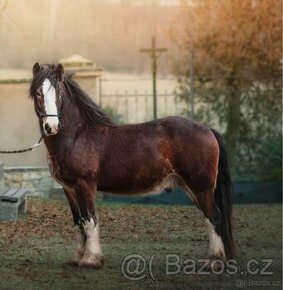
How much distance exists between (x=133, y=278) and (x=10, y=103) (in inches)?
135

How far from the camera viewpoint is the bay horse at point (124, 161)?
3.75m

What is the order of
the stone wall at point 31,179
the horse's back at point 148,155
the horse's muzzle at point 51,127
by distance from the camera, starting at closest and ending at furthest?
the horse's muzzle at point 51,127, the horse's back at point 148,155, the stone wall at point 31,179

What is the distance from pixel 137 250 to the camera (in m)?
4.41

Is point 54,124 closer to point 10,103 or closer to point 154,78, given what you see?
point 10,103

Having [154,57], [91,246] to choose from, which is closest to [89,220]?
[91,246]

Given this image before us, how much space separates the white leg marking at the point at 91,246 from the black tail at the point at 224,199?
0.67 metres

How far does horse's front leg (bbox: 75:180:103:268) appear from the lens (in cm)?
375

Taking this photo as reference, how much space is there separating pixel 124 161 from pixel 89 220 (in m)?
0.36

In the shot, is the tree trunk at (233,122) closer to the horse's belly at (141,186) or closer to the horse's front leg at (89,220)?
the horse's belly at (141,186)

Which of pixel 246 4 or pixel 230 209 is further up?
pixel 246 4

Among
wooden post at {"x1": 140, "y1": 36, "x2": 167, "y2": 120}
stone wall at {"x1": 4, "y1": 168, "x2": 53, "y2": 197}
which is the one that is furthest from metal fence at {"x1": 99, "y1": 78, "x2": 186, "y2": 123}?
stone wall at {"x1": 4, "y1": 168, "x2": 53, "y2": 197}

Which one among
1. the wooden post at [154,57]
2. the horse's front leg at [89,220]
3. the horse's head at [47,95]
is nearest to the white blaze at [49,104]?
the horse's head at [47,95]

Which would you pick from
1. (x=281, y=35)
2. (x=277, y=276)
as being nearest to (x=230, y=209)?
(x=277, y=276)

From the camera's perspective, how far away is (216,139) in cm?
390
